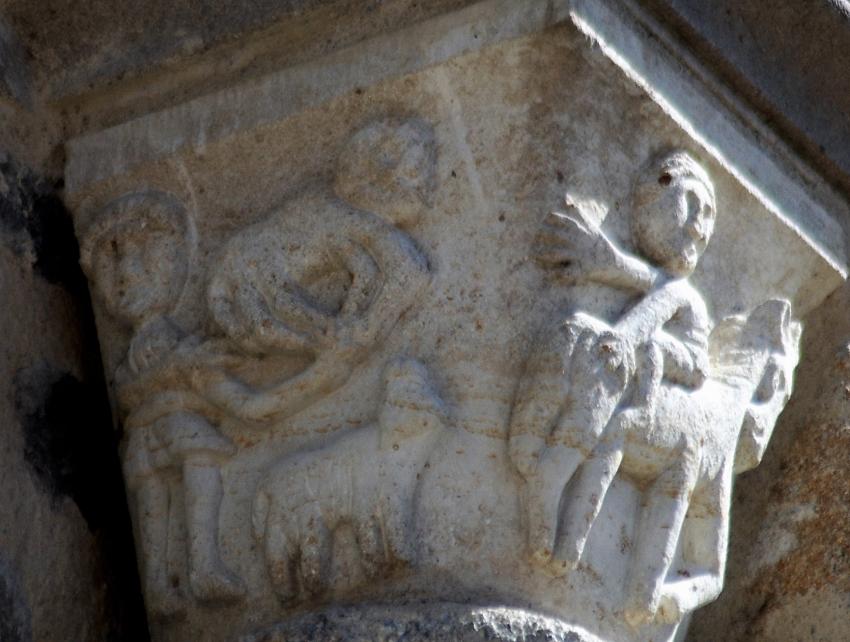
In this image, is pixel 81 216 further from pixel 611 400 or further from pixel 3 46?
pixel 611 400

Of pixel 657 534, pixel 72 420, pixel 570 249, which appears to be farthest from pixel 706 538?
pixel 72 420

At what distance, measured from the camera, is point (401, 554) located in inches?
106

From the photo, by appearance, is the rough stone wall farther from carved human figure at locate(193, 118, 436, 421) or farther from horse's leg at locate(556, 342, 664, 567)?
horse's leg at locate(556, 342, 664, 567)

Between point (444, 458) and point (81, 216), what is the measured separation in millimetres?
616

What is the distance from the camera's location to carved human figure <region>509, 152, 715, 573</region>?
2.74 meters

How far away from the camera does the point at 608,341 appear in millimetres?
2779

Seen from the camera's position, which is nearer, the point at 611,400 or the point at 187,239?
the point at 611,400

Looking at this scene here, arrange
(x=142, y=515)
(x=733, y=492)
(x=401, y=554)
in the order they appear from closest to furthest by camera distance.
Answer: (x=401, y=554) < (x=142, y=515) < (x=733, y=492)

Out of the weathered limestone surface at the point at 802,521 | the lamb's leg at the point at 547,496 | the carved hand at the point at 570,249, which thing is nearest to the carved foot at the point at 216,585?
the lamb's leg at the point at 547,496

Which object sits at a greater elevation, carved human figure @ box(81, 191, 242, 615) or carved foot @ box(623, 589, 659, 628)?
carved human figure @ box(81, 191, 242, 615)

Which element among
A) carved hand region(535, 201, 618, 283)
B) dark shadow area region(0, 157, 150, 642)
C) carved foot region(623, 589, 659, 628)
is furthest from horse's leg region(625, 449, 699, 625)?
dark shadow area region(0, 157, 150, 642)

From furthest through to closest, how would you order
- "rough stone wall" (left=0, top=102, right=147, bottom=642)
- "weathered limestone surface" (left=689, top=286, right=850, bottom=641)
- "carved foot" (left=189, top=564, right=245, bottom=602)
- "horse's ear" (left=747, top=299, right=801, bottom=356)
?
"weathered limestone surface" (left=689, top=286, right=850, bottom=641)
"horse's ear" (left=747, top=299, right=801, bottom=356)
"rough stone wall" (left=0, top=102, right=147, bottom=642)
"carved foot" (left=189, top=564, right=245, bottom=602)

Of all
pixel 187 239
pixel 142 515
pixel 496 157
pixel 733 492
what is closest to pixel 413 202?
pixel 496 157

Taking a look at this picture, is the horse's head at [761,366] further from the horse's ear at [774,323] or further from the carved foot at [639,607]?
the carved foot at [639,607]
